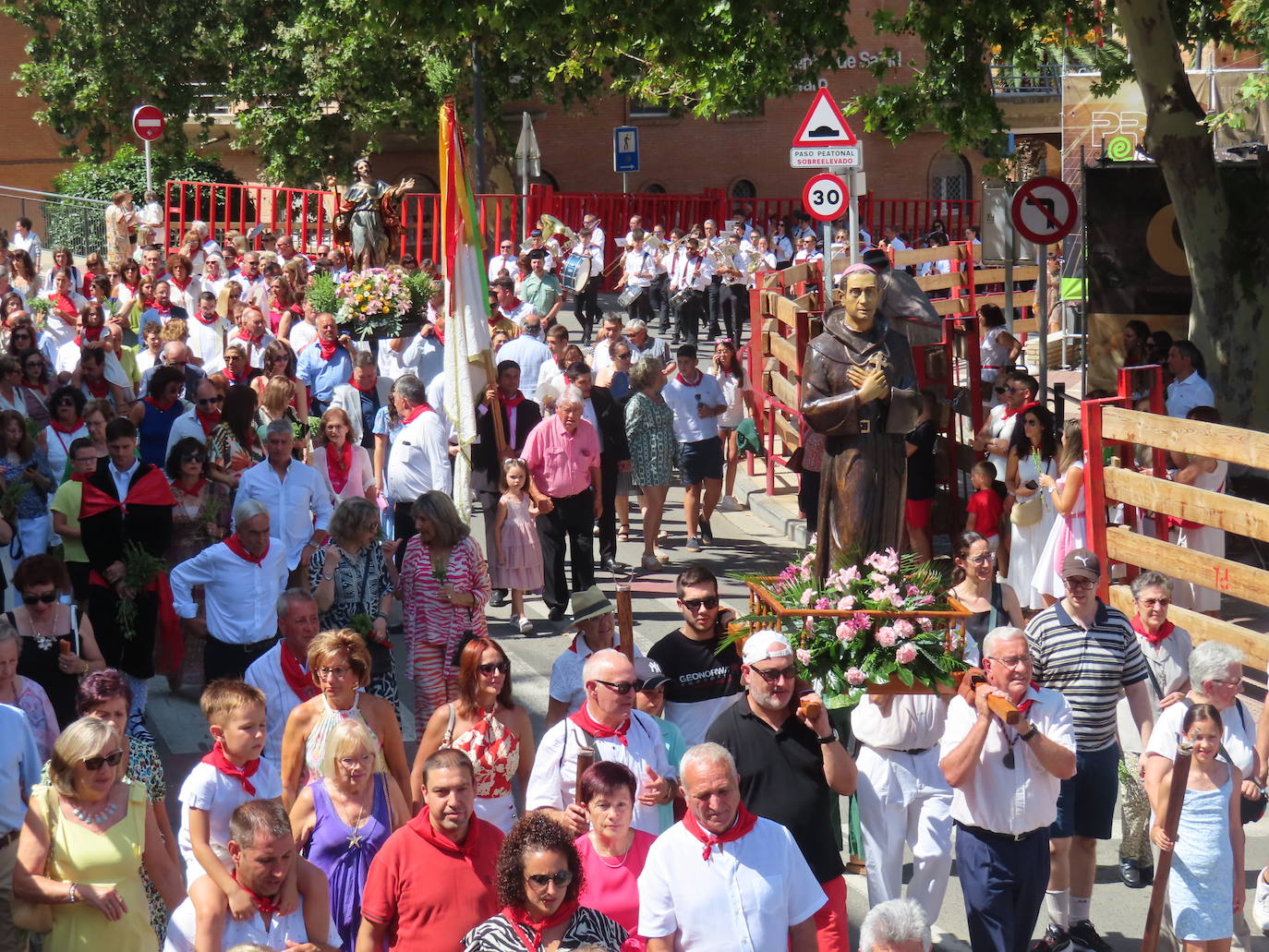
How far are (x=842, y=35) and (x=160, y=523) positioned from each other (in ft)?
27.8

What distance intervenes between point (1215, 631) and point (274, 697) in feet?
20.4

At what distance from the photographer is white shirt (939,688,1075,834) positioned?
6.95 meters

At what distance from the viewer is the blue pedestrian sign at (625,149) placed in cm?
2934

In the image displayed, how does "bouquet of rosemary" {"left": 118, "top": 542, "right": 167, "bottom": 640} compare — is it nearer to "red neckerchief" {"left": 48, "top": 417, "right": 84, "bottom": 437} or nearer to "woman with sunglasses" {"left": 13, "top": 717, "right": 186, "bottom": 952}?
"red neckerchief" {"left": 48, "top": 417, "right": 84, "bottom": 437}

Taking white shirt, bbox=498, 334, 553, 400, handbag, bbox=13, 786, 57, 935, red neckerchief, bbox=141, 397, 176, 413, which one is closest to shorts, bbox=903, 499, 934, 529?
white shirt, bbox=498, 334, 553, 400

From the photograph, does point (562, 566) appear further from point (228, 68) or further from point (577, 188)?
point (577, 188)

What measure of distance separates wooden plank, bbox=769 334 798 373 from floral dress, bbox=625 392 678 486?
8.05 ft

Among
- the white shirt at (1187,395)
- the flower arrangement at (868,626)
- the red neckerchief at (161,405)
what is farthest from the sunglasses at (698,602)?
the white shirt at (1187,395)

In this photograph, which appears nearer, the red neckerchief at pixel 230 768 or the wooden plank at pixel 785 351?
the red neckerchief at pixel 230 768

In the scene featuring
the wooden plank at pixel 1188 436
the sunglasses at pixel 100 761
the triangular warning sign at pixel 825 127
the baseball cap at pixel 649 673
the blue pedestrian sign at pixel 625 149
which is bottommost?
the baseball cap at pixel 649 673

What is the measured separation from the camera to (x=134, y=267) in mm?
19156

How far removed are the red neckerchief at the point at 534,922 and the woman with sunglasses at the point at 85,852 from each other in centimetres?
169

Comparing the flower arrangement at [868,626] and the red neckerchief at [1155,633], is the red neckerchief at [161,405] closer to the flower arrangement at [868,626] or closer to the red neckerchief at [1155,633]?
the flower arrangement at [868,626]

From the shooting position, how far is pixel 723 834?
18.6 ft
